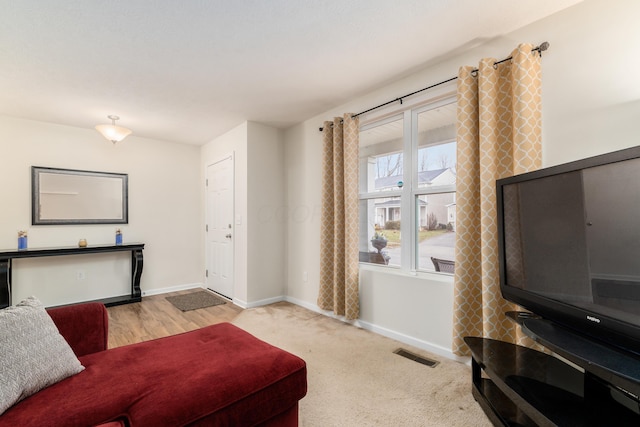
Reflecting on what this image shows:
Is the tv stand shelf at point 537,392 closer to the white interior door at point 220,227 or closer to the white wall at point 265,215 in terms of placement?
the white wall at point 265,215

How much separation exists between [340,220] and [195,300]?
95.2 inches

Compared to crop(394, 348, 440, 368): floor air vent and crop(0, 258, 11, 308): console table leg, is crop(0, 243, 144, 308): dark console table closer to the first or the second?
crop(0, 258, 11, 308): console table leg

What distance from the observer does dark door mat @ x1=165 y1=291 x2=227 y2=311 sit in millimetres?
3812

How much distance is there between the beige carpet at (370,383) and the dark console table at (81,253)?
2.19 meters

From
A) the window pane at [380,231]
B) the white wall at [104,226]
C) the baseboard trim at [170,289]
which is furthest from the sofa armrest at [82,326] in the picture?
the baseboard trim at [170,289]

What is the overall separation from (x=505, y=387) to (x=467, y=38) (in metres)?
2.21

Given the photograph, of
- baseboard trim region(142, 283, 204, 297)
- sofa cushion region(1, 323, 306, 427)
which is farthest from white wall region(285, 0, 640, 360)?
baseboard trim region(142, 283, 204, 297)

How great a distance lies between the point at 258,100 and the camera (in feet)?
10.4

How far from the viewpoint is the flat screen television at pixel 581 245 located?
3.64ft

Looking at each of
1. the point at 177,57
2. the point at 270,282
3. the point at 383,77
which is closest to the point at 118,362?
the point at 177,57

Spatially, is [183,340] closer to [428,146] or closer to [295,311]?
[295,311]

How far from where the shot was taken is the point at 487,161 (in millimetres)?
2035

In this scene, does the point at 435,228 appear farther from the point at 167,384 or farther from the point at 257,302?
the point at 257,302

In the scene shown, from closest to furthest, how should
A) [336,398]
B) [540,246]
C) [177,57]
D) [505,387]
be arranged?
[505,387], [540,246], [336,398], [177,57]
